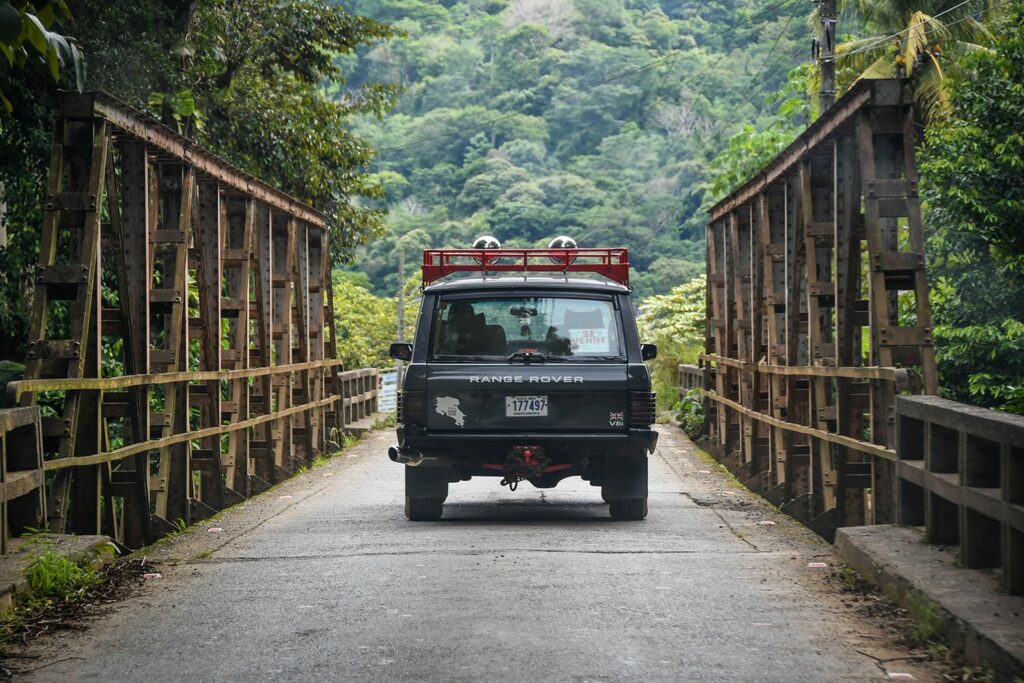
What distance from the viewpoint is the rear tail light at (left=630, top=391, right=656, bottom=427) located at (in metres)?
11.1

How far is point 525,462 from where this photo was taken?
1121cm

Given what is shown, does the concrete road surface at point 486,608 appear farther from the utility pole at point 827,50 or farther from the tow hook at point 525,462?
the utility pole at point 827,50

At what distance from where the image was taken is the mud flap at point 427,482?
11.5 meters

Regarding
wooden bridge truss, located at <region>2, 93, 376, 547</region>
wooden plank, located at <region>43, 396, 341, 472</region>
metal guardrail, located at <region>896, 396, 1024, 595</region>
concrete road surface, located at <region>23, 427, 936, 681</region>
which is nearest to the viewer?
concrete road surface, located at <region>23, 427, 936, 681</region>

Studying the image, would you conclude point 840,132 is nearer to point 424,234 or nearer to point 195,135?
point 195,135

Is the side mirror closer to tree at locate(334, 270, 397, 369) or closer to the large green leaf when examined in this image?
the large green leaf

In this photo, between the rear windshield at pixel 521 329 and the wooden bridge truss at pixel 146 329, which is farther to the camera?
the rear windshield at pixel 521 329

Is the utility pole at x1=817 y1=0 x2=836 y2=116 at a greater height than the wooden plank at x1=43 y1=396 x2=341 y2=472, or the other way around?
the utility pole at x1=817 y1=0 x2=836 y2=116

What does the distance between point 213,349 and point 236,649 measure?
7.17m

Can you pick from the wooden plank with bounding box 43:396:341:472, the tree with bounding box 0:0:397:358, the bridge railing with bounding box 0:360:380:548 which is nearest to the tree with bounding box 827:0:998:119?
the tree with bounding box 0:0:397:358

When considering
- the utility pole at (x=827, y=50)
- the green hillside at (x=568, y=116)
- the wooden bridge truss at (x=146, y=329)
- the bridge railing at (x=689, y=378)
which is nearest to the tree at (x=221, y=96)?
the wooden bridge truss at (x=146, y=329)

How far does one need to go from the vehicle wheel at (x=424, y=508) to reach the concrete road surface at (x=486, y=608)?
12 centimetres

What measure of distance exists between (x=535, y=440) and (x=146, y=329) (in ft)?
10.7

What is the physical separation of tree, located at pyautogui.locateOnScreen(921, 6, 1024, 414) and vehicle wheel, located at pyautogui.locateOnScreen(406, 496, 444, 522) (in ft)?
30.7
